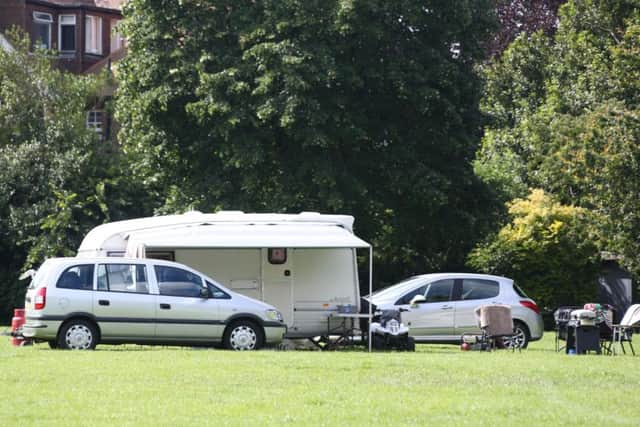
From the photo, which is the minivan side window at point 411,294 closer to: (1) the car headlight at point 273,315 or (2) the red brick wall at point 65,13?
(1) the car headlight at point 273,315

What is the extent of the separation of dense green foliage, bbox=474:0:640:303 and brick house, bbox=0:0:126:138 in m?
15.6

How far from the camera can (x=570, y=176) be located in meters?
38.9

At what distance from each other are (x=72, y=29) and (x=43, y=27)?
4.25 ft

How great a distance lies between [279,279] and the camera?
79.5 ft

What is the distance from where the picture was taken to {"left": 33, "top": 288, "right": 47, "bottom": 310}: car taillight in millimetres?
21172

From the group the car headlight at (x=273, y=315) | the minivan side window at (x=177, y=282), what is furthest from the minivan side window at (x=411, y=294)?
the minivan side window at (x=177, y=282)

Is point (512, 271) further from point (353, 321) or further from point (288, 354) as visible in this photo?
point (288, 354)

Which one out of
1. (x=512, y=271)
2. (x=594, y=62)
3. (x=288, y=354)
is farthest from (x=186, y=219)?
(x=594, y=62)

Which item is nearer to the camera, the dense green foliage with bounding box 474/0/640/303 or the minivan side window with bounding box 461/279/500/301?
the minivan side window with bounding box 461/279/500/301

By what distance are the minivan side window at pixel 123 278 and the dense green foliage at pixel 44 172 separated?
52.3 ft

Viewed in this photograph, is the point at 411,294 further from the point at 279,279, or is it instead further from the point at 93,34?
the point at 93,34

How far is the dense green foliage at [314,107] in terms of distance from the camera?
31734 mm

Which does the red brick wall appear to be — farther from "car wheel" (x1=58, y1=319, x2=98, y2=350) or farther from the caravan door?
"car wheel" (x1=58, y1=319, x2=98, y2=350)

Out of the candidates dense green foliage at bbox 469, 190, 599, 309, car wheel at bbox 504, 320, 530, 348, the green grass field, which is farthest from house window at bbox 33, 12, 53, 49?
the green grass field
